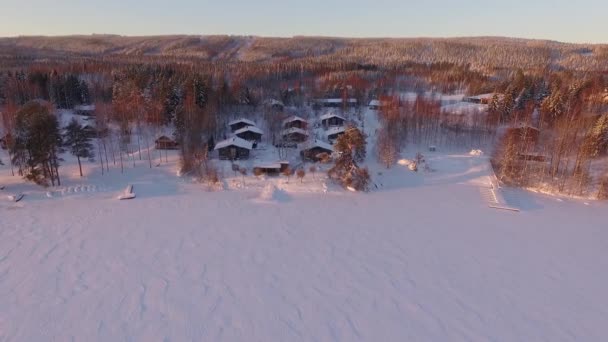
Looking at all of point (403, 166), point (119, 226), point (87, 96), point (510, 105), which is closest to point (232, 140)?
point (119, 226)

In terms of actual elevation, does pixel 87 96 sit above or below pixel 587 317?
above

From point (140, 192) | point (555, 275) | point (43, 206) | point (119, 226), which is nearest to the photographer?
point (555, 275)

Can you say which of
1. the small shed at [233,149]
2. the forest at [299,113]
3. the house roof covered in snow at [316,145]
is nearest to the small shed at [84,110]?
the forest at [299,113]

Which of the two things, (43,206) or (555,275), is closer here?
(555,275)

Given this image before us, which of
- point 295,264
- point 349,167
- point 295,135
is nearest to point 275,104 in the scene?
point 295,135

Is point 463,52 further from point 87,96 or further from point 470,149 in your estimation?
point 87,96

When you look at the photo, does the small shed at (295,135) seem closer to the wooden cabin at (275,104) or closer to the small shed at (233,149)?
the small shed at (233,149)

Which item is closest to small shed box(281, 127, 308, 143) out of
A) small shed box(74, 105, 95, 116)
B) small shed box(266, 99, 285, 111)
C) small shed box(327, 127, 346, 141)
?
small shed box(327, 127, 346, 141)
